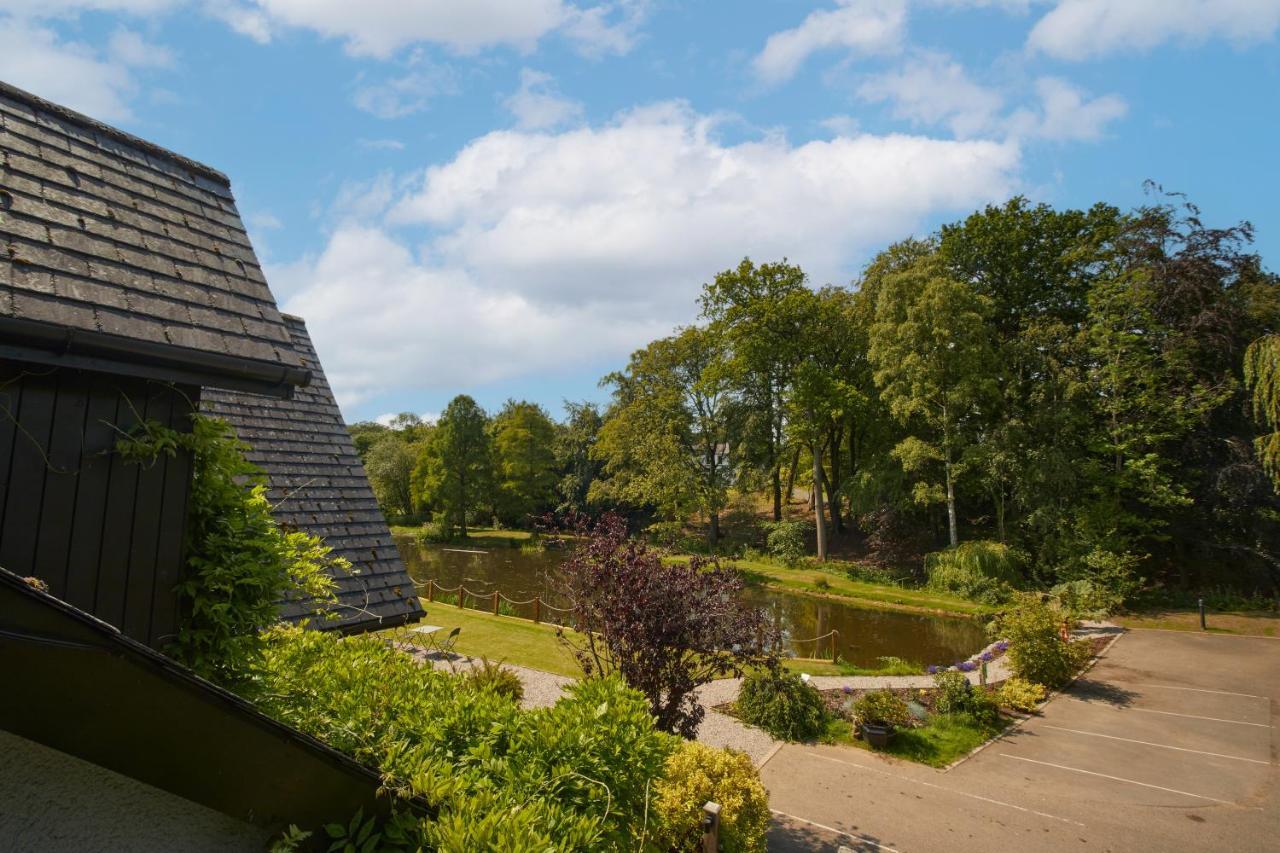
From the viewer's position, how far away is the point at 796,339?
32.0 metres

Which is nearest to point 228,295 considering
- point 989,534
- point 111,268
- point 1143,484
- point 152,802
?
point 111,268

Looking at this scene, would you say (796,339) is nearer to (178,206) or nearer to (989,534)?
(989,534)

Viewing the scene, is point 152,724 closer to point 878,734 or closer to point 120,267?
point 120,267

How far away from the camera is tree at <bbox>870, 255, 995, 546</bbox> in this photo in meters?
24.9

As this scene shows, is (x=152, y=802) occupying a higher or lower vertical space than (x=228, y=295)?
lower

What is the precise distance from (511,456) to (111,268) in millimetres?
40748

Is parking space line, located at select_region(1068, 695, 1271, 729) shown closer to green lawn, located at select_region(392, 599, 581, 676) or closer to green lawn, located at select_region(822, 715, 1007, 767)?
green lawn, located at select_region(822, 715, 1007, 767)

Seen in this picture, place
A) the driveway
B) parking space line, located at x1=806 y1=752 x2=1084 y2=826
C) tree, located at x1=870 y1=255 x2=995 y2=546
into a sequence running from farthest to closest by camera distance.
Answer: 1. tree, located at x1=870 y1=255 x2=995 y2=546
2. parking space line, located at x1=806 y1=752 x2=1084 y2=826
3. the driveway

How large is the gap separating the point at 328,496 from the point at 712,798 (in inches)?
209

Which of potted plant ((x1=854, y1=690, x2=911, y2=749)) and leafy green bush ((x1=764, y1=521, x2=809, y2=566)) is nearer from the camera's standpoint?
potted plant ((x1=854, y1=690, x2=911, y2=749))

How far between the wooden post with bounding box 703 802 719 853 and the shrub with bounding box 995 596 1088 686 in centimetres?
1039

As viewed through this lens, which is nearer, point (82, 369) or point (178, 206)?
point (82, 369)

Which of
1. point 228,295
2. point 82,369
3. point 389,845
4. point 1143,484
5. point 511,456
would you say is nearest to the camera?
point 389,845

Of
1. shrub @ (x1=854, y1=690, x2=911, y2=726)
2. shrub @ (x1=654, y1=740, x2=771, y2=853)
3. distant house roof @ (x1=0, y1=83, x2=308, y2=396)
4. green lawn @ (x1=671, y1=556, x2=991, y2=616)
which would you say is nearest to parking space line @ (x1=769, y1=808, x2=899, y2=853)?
shrub @ (x1=654, y1=740, x2=771, y2=853)
